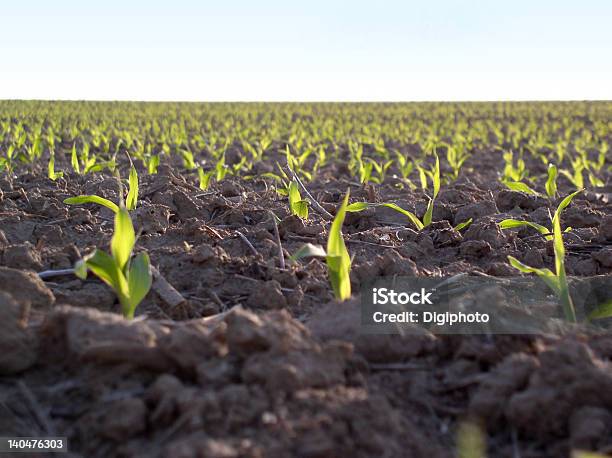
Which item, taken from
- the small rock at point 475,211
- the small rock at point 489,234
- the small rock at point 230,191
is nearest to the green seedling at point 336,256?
the small rock at point 489,234

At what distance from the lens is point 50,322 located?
1391 millimetres

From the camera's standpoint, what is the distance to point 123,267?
168 centimetres

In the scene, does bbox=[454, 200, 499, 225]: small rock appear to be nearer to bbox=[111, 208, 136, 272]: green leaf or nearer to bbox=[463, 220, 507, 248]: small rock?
bbox=[463, 220, 507, 248]: small rock

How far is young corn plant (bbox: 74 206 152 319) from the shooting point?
5.27 feet

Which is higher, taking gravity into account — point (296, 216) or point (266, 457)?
point (296, 216)

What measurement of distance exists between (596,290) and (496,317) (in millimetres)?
713

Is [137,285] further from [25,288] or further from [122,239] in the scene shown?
[25,288]

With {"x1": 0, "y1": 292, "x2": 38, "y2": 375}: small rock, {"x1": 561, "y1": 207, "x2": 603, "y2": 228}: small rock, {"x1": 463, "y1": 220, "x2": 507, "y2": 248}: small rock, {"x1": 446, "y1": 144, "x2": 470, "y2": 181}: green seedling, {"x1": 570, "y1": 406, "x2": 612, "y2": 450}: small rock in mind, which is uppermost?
{"x1": 446, "y1": 144, "x2": 470, "y2": 181}: green seedling

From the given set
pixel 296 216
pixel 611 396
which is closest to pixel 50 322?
pixel 611 396

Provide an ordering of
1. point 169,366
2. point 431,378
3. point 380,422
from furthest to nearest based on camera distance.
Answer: point 431,378 → point 169,366 → point 380,422

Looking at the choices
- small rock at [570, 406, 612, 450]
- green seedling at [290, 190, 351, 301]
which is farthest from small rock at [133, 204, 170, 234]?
small rock at [570, 406, 612, 450]

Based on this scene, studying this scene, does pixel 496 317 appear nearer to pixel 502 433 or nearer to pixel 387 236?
pixel 502 433

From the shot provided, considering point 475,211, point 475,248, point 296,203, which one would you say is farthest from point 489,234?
point 296,203

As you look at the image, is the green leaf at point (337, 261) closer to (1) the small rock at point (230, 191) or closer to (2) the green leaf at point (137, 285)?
(2) the green leaf at point (137, 285)
